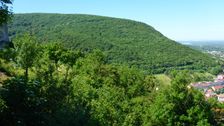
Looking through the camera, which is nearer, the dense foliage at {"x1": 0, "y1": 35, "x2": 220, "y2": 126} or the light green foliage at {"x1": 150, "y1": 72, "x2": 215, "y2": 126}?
the dense foliage at {"x1": 0, "y1": 35, "x2": 220, "y2": 126}

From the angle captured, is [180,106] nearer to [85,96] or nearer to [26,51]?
[85,96]

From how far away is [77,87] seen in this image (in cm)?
4416

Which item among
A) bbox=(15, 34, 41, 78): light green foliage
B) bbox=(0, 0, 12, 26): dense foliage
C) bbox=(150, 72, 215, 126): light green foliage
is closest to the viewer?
bbox=(0, 0, 12, 26): dense foliage

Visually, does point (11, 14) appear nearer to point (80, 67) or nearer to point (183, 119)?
point (183, 119)

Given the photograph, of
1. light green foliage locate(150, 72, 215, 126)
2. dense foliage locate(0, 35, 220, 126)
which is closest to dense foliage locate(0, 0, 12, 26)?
dense foliage locate(0, 35, 220, 126)

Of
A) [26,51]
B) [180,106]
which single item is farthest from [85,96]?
[26,51]

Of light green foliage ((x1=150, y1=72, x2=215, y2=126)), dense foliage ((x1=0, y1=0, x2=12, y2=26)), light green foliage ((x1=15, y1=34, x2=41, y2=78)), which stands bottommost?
light green foliage ((x1=150, y1=72, x2=215, y2=126))

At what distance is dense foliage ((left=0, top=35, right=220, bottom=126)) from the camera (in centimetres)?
2241

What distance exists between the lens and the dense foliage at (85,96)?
73.5 feet

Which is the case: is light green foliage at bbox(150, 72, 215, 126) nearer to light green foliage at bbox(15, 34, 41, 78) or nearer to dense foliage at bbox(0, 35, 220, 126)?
dense foliage at bbox(0, 35, 220, 126)

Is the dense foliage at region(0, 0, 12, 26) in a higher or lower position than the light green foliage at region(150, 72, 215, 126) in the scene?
higher

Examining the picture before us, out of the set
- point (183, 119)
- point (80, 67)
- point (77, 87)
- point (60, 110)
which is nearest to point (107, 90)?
point (77, 87)

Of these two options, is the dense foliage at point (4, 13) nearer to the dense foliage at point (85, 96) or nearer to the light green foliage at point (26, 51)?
the dense foliage at point (85, 96)

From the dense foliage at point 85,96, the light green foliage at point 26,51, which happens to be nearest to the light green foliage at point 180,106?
the dense foliage at point 85,96
